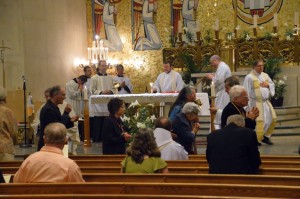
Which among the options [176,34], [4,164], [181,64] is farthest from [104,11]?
[4,164]

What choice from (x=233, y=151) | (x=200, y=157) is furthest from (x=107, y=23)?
(x=233, y=151)

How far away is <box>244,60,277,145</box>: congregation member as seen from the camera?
13219 millimetres

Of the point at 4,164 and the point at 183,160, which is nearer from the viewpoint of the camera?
the point at 183,160

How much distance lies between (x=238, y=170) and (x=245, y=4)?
13.3 metres

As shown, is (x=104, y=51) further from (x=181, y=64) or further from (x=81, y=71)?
(x=181, y=64)

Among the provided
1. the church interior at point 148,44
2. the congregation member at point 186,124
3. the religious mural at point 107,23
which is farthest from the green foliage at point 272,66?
the congregation member at point 186,124

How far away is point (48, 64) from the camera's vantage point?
1825cm

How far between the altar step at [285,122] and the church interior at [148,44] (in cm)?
2

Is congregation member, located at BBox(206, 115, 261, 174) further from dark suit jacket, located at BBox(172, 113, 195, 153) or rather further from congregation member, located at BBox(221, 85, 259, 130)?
dark suit jacket, located at BBox(172, 113, 195, 153)

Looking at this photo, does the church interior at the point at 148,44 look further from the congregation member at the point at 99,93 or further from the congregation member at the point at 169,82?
the congregation member at the point at 99,93

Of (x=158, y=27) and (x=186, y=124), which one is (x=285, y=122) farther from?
(x=186, y=124)

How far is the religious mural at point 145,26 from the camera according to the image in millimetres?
20156

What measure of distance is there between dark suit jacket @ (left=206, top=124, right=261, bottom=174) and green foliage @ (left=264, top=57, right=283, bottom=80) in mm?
10088

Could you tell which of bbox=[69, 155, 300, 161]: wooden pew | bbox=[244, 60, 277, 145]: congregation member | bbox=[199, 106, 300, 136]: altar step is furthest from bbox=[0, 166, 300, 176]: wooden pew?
bbox=[199, 106, 300, 136]: altar step
